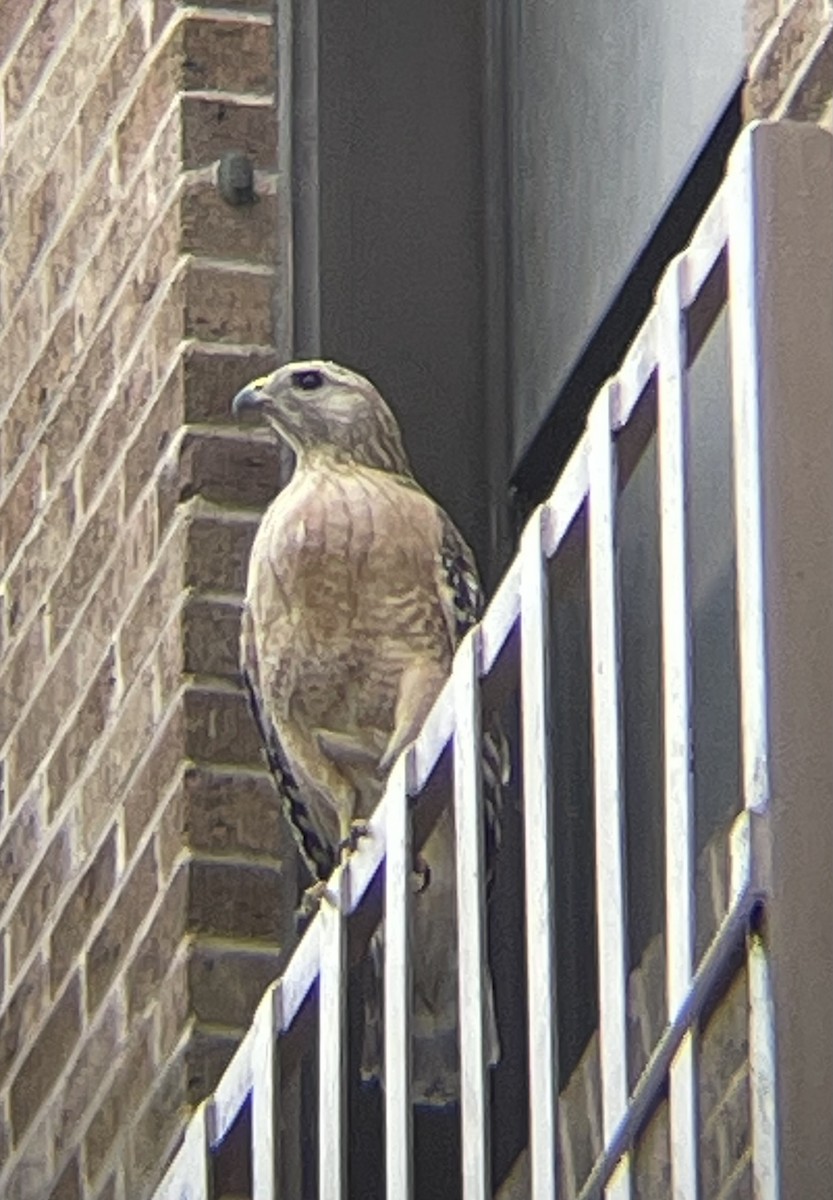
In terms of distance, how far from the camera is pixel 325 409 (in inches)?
237

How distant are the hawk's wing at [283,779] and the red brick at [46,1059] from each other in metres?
0.51

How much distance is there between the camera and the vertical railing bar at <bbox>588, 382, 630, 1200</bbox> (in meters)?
4.14

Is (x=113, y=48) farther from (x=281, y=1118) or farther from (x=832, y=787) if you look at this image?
(x=832, y=787)

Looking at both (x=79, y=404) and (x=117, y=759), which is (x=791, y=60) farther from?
(x=79, y=404)

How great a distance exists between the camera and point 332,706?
593 cm

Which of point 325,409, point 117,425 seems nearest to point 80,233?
point 117,425

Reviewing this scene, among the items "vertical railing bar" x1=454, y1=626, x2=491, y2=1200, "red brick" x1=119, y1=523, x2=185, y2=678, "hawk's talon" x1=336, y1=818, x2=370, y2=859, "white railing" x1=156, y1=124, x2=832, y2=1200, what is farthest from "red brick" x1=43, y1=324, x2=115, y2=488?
"vertical railing bar" x1=454, y1=626, x2=491, y2=1200

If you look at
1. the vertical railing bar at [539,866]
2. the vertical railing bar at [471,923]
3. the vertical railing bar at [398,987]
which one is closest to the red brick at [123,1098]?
the vertical railing bar at [398,987]

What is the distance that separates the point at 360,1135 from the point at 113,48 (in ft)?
5.58

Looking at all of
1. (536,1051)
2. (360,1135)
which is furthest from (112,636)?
(536,1051)

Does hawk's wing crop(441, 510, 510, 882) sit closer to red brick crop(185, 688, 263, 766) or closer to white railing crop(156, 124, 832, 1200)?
red brick crop(185, 688, 263, 766)

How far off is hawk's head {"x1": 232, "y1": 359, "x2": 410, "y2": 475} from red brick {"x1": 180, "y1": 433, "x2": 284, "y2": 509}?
0.16 m

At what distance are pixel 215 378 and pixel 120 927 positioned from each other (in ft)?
2.50

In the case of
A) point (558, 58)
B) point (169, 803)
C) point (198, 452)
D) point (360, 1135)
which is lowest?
point (360, 1135)
